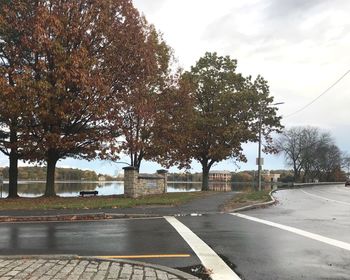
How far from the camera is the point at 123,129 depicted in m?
29.5

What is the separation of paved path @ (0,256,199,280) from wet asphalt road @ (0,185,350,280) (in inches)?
32.7

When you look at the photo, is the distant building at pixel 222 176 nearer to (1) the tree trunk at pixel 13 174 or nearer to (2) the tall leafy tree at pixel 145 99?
(2) the tall leafy tree at pixel 145 99

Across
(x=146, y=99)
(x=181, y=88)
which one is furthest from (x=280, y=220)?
(x=181, y=88)

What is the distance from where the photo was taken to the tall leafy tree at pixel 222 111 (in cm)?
4394

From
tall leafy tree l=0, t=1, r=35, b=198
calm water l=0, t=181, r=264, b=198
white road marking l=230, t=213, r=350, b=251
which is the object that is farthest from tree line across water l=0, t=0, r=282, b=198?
white road marking l=230, t=213, r=350, b=251

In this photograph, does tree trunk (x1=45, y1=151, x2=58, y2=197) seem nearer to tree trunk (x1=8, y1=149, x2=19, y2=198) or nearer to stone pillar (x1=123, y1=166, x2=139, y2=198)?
tree trunk (x1=8, y1=149, x2=19, y2=198)

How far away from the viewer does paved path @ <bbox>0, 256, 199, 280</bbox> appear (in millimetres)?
7012

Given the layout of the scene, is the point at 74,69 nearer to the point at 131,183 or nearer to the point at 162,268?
the point at 131,183

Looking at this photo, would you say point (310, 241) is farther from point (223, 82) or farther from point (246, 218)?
point (223, 82)

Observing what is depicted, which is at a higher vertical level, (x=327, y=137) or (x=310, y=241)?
(x=327, y=137)

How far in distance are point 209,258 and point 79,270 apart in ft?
8.32

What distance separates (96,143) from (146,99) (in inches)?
250

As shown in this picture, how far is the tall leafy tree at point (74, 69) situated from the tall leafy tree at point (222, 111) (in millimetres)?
13766

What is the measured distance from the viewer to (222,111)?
147 feet
